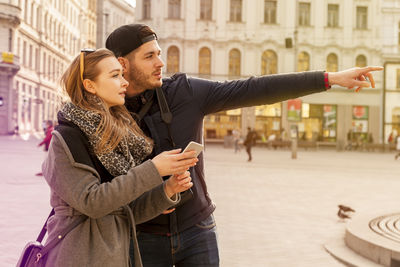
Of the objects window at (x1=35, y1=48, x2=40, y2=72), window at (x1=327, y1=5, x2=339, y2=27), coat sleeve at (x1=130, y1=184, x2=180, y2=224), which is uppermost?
window at (x1=327, y1=5, x2=339, y2=27)

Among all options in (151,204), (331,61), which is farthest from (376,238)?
(331,61)

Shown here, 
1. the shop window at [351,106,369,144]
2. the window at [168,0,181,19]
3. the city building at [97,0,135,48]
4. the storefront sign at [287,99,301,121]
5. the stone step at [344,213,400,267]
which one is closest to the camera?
the stone step at [344,213,400,267]

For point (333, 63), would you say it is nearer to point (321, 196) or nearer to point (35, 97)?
point (35, 97)

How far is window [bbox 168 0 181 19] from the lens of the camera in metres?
43.1

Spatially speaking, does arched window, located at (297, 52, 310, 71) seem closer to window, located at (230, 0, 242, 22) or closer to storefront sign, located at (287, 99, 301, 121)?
window, located at (230, 0, 242, 22)

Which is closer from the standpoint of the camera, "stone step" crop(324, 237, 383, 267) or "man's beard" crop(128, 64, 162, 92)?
→ "man's beard" crop(128, 64, 162, 92)

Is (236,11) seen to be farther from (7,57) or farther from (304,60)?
(7,57)

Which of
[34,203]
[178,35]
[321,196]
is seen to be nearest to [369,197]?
[321,196]

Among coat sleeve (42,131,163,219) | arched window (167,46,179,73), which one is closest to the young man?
coat sleeve (42,131,163,219)

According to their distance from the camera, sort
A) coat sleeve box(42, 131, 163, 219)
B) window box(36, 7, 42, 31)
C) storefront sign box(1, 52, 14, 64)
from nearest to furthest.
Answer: coat sleeve box(42, 131, 163, 219), storefront sign box(1, 52, 14, 64), window box(36, 7, 42, 31)

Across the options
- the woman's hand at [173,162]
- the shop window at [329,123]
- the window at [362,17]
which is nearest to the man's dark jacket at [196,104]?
the woman's hand at [173,162]

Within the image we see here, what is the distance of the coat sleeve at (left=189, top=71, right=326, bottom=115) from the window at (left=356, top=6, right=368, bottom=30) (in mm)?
44177

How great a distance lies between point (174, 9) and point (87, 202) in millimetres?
42087

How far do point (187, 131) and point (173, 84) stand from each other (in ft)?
0.81
